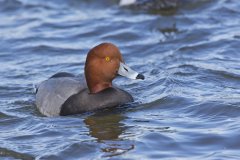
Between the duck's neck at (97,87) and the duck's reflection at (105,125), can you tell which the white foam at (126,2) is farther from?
the duck's reflection at (105,125)

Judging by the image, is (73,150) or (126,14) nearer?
(73,150)

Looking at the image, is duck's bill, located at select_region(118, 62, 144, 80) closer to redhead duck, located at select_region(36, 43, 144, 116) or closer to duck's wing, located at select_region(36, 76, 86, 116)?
redhead duck, located at select_region(36, 43, 144, 116)

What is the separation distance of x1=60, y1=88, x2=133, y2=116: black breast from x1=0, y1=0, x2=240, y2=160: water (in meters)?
0.09

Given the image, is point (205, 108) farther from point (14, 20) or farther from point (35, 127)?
point (14, 20)

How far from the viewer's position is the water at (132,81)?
774cm

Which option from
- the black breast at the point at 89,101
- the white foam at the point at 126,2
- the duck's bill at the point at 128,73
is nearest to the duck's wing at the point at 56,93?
the black breast at the point at 89,101

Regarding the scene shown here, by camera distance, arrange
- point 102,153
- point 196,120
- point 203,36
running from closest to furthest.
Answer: point 102,153 → point 196,120 → point 203,36

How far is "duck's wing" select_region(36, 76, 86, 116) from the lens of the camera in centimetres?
910

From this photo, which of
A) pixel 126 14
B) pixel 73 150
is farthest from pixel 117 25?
pixel 73 150

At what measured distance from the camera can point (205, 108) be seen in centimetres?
898

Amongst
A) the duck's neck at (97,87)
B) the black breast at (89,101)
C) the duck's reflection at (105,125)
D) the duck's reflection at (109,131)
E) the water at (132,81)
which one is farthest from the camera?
the duck's neck at (97,87)

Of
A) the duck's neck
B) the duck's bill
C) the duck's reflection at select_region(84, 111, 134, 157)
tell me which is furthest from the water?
the duck's bill

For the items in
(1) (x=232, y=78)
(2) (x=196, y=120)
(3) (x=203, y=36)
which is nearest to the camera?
(2) (x=196, y=120)

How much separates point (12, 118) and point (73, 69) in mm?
2469
